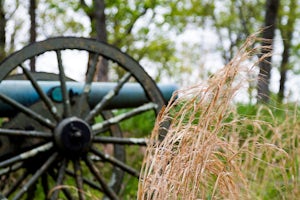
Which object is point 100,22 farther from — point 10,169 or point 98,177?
point 10,169

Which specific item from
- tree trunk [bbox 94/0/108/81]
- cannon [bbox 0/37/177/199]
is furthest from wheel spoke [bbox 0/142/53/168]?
tree trunk [bbox 94/0/108/81]

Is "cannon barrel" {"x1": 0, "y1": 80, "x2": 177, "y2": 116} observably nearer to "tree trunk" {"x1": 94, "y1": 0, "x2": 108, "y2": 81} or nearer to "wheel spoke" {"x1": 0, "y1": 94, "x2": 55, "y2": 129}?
"wheel spoke" {"x1": 0, "y1": 94, "x2": 55, "y2": 129}

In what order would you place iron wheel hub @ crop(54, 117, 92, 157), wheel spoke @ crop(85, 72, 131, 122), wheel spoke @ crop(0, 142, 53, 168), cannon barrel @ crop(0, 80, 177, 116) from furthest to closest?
cannon barrel @ crop(0, 80, 177, 116), wheel spoke @ crop(85, 72, 131, 122), iron wheel hub @ crop(54, 117, 92, 157), wheel spoke @ crop(0, 142, 53, 168)

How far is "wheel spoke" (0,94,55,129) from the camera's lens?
507 centimetres

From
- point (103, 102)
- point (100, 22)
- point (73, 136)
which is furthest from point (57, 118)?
point (100, 22)

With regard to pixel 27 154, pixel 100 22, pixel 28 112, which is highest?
pixel 100 22

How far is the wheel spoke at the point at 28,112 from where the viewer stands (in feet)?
16.6

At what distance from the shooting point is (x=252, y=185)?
5301 mm

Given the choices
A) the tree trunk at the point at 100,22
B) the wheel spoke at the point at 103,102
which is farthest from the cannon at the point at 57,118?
the tree trunk at the point at 100,22

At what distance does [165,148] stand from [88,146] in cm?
245

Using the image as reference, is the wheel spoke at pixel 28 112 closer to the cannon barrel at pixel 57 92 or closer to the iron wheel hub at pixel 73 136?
the iron wheel hub at pixel 73 136

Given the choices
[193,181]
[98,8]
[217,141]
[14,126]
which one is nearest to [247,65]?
[217,141]

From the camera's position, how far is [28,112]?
16.9ft

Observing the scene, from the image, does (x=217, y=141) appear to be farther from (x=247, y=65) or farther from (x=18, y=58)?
(x=18, y=58)
